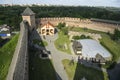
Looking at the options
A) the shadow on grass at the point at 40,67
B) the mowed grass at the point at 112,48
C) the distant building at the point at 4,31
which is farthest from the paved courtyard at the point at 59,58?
the distant building at the point at 4,31

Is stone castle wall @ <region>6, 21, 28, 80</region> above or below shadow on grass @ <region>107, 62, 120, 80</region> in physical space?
above

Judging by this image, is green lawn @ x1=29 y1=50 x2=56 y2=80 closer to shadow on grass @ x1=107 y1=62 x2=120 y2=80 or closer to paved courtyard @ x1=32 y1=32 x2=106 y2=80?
paved courtyard @ x1=32 y1=32 x2=106 y2=80

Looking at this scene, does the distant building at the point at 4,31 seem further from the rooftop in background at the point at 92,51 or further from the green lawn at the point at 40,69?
the rooftop in background at the point at 92,51

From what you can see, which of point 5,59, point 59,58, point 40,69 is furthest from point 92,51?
point 5,59

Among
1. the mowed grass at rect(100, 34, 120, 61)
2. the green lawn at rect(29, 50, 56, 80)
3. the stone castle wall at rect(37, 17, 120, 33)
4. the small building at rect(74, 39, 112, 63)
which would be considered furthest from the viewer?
the stone castle wall at rect(37, 17, 120, 33)

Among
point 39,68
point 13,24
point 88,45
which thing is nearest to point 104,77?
point 39,68

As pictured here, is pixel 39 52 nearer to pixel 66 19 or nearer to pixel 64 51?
pixel 64 51

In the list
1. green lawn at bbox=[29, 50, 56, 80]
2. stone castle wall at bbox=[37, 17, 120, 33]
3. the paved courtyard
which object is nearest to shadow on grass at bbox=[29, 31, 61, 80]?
green lawn at bbox=[29, 50, 56, 80]
